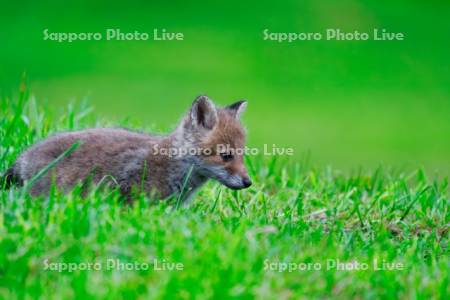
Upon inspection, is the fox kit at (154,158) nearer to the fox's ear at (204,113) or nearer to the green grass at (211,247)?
the fox's ear at (204,113)

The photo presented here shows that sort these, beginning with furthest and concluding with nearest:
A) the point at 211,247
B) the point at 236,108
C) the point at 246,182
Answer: the point at 236,108
the point at 246,182
the point at 211,247

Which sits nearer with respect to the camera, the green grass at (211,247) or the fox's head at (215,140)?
the green grass at (211,247)

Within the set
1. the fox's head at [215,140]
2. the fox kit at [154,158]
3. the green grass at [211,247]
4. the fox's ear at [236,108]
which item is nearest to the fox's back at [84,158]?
the fox kit at [154,158]

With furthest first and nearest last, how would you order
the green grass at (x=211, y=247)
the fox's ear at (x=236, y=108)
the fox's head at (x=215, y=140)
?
the fox's ear at (x=236, y=108) < the fox's head at (x=215, y=140) < the green grass at (x=211, y=247)

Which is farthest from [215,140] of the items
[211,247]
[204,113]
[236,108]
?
[211,247]

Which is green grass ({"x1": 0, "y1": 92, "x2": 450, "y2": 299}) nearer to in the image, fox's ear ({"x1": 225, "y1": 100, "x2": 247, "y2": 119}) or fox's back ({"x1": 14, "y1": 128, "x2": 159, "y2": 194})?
fox's back ({"x1": 14, "y1": 128, "x2": 159, "y2": 194})

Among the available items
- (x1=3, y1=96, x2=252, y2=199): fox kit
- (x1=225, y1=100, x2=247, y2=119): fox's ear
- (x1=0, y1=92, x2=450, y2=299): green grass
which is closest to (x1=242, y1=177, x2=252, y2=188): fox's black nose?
(x1=3, y1=96, x2=252, y2=199): fox kit

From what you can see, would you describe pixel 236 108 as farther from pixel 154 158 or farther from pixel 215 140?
pixel 154 158
